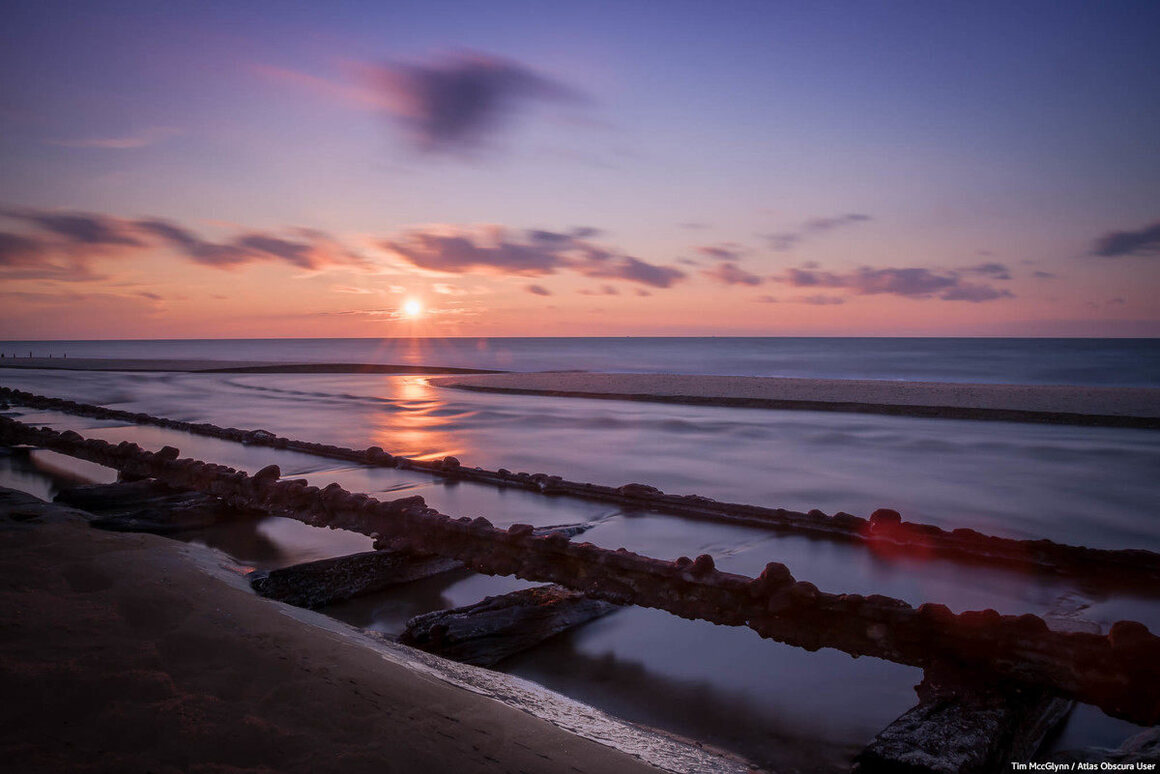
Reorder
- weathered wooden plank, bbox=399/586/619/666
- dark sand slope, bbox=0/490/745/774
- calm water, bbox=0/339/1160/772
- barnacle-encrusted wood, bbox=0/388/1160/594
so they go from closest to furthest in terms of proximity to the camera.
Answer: dark sand slope, bbox=0/490/745/774 → calm water, bbox=0/339/1160/772 → weathered wooden plank, bbox=399/586/619/666 → barnacle-encrusted wood, bbox=0/388/1160/594

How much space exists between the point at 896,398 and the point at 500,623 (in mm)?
24124

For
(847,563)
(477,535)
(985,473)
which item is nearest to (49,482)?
(477,535)

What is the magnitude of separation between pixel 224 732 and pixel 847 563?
17.8 feet

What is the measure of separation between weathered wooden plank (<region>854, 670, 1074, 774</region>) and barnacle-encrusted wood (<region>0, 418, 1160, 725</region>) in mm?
98

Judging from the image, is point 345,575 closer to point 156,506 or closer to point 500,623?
point 500,623

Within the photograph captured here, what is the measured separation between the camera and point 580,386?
30703 mm

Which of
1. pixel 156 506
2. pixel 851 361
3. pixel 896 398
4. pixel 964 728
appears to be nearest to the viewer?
pixel 964 728

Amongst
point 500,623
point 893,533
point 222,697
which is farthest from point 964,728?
point 893,533

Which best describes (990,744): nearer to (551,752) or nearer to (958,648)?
(958,648)

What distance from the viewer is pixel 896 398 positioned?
80.1 ft

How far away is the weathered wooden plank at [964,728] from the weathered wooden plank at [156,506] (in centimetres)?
644

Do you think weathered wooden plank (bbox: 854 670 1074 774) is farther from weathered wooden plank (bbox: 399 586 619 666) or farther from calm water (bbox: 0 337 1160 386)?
calm water (bbox: 0 337 1160 386)

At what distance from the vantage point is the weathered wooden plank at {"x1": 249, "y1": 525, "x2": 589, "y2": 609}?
181 inches

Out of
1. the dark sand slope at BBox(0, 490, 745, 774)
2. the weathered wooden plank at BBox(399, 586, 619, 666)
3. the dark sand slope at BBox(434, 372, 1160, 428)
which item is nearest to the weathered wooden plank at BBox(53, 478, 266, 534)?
the dark sand slope at BBox(0, 490, 745, 774)
